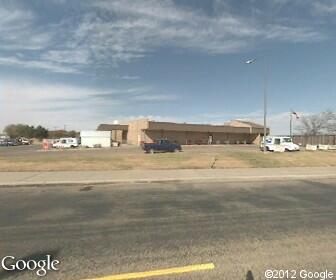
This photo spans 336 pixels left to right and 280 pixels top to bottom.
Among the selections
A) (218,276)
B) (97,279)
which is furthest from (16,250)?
(218,276)

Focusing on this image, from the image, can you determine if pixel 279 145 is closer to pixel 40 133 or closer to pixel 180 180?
pixel 180 180

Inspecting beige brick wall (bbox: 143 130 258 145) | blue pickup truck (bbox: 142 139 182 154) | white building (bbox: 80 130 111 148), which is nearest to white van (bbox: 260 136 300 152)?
blue pickup truck (bbox: 142 139 182 154)

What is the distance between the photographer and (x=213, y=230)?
648 cm

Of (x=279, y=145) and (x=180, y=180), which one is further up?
(x=279, y=145)

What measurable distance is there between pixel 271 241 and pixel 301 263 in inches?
40.1

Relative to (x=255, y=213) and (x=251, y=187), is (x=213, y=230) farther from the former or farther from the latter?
(x=251, y=187)

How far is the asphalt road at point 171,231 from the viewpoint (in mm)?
4797

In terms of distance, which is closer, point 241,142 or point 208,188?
point 208,188

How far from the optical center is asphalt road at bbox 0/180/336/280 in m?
4.80

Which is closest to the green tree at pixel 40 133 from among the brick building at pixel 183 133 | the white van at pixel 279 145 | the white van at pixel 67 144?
the brick building at pixel 183 133

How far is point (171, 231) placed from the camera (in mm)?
6438

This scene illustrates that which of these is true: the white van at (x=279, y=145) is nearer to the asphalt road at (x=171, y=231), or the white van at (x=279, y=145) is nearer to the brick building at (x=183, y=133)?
the brick building at (x=183, y=133)

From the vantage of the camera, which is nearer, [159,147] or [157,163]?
[157,163]

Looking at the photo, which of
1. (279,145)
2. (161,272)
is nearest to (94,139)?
(279,145)
